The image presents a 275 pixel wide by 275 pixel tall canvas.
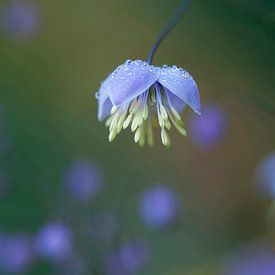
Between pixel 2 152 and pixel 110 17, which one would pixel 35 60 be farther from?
pixel 2 152

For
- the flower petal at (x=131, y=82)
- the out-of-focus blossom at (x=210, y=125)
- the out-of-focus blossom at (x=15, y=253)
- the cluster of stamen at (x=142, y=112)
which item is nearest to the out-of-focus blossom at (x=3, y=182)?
the out-of-focus blossom at (x=15, y=253)

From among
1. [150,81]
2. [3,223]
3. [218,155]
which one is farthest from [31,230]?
[150,81]

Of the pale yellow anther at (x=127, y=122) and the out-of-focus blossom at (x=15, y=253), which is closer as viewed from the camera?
the pale yellow anther at (x=127, y=122)

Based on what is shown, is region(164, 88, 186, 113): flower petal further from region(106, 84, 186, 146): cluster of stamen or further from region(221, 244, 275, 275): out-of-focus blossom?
region(221, 244, 275, 275): out-of-focus blossom

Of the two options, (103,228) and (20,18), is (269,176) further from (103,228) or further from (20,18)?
(20,18)

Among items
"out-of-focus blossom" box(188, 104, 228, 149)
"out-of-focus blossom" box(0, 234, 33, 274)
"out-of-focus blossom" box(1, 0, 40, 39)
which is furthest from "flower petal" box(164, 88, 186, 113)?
"out-of-focus blossom" box(1, 0, 40, 39)

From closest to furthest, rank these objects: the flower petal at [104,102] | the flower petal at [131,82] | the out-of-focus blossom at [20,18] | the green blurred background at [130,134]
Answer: the flower petal at [131,82] → the flower petal at [104,102] → the green blurred background at [130,134] → the out-of-focus blossom at [20,18]

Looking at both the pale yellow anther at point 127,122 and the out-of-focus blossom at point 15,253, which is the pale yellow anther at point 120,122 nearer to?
the pale yellow anther at point 127,122
